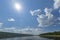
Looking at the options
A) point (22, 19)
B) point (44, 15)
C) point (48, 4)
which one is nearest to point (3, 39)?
point (22, 19)

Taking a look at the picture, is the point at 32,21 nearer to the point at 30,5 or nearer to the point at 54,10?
the point at 30,5

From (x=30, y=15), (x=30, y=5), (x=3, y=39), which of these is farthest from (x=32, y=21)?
(x=3, y=39)

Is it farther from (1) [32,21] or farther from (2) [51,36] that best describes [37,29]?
(2) [51,36]

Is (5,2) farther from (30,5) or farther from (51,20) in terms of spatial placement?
(51,20)

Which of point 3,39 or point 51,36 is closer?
point 3,39

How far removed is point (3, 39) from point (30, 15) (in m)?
0.51

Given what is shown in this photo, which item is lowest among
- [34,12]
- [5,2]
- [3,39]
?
[3,39]

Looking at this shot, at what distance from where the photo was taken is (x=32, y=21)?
2014mm

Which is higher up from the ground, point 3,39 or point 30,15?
point 30,15

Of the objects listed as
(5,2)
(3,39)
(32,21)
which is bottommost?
(3,39)

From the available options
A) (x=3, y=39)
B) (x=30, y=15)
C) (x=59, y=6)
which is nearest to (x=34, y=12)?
(x=30, y=15)

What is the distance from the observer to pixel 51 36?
6.97ft

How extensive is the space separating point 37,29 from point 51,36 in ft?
0.89

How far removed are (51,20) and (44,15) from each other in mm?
125
